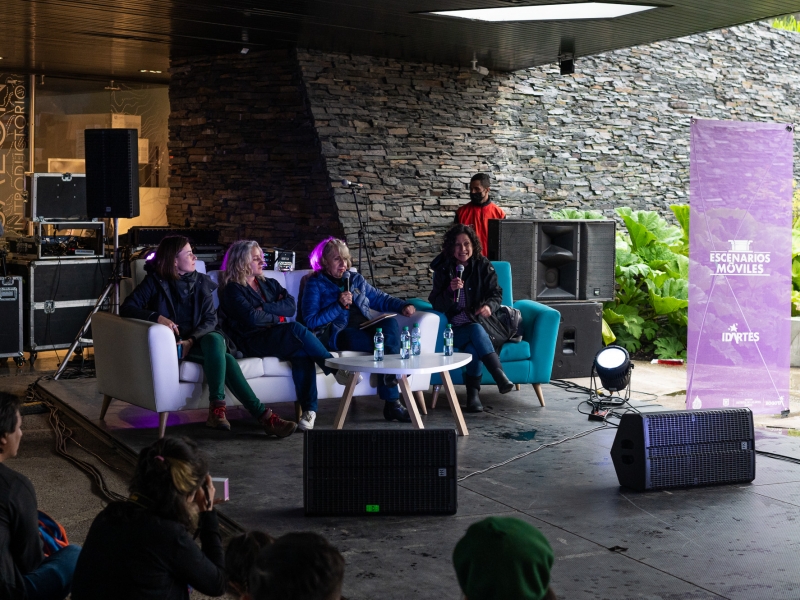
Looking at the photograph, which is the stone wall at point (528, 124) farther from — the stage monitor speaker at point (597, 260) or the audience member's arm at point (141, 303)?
the audience member's arm at point (141, 303)

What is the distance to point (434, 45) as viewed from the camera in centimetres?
826

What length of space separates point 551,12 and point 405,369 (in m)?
3.24

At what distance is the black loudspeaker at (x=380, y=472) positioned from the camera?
3.66 meters

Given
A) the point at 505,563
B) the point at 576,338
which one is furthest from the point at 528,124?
the point at 505,563

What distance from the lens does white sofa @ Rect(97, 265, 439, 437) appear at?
4910mm

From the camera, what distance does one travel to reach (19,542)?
2.31 m

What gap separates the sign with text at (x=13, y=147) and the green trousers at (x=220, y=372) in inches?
242

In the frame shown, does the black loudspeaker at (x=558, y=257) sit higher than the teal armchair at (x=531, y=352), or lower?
higher

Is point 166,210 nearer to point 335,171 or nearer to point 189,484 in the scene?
point 335,171

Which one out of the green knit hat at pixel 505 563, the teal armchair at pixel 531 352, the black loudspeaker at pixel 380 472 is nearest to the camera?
the green knit hat at pixel 505 563

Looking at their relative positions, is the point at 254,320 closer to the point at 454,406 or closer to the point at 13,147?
the point at 454,406

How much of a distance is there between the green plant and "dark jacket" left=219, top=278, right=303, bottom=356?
161 inches

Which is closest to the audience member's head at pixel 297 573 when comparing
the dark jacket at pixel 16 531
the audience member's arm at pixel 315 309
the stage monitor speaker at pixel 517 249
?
the dark jacket at pixel 16 531

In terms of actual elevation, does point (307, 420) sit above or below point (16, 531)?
below
